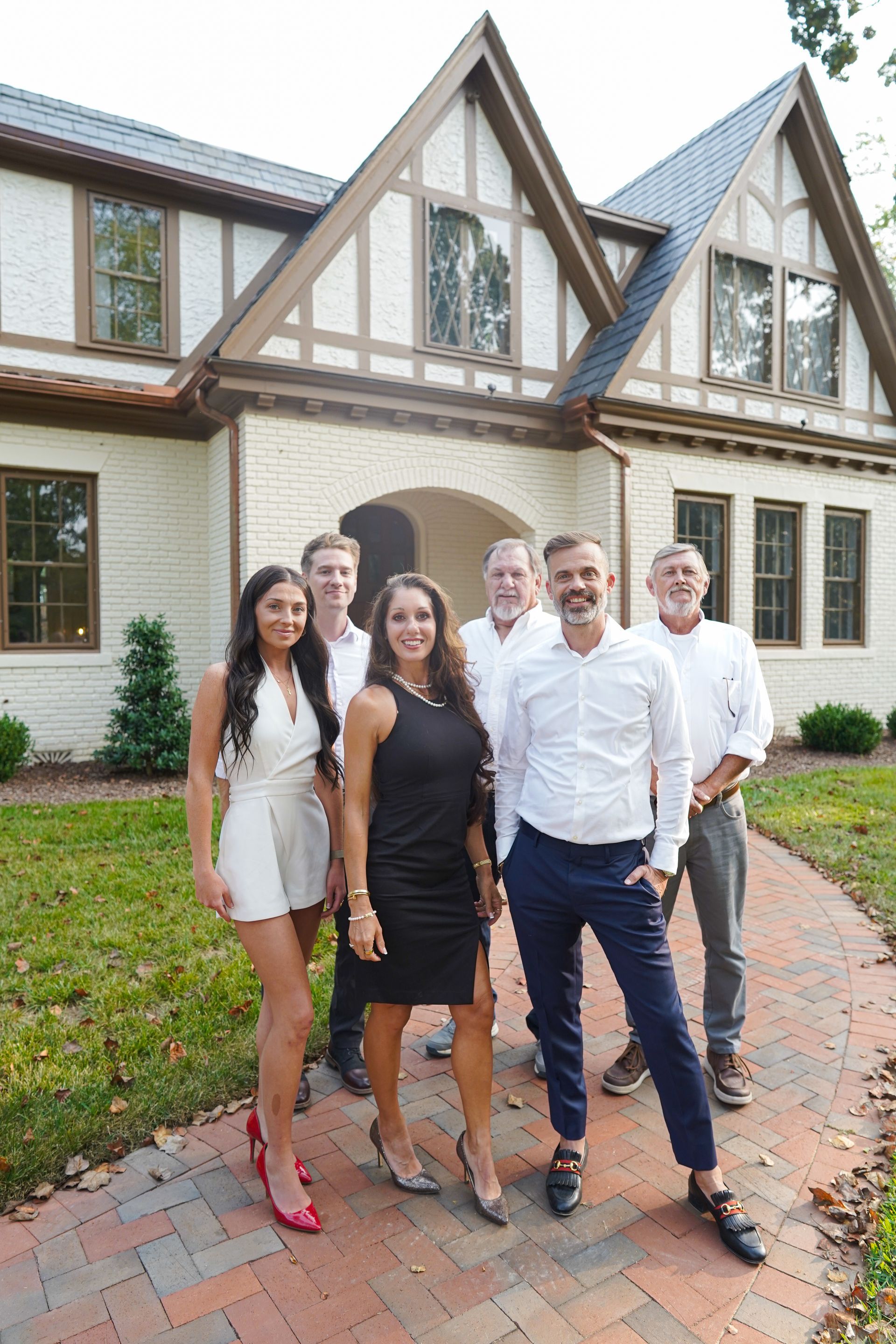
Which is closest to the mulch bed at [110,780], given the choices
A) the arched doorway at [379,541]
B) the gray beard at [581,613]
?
the arched doorway at [379,541]

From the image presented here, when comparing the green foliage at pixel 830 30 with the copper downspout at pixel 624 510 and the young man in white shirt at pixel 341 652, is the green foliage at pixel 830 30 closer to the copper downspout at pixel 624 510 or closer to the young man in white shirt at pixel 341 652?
the copper downspout at pixel 624 510

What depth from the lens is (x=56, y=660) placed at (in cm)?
1025

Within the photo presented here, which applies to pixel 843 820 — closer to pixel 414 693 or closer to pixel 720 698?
pixel 720 698

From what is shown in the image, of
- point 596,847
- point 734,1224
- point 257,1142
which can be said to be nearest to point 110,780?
point 257,1142

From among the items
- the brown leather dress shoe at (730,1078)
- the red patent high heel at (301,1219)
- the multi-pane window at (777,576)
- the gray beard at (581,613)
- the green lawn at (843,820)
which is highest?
the multi-pane window at (777,576)

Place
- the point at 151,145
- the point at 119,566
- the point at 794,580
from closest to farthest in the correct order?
the point at 119,566 → the point at 151,145 → the point at 794,580

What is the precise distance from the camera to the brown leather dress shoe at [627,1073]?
3.44 m

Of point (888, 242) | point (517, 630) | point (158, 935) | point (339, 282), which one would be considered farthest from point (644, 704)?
point (888, 242)

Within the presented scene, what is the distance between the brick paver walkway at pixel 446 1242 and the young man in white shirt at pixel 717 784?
0.19 meters

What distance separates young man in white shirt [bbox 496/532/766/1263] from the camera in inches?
106

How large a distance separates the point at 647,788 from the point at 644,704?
28 centimetres

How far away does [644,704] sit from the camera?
2826 mm

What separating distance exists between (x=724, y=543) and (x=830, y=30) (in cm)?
641

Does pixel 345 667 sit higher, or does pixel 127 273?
pixel 127 273
